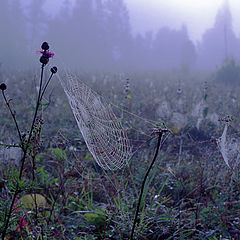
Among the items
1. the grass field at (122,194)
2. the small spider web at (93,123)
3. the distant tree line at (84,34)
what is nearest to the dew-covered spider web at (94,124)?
the small spider web at (93,123)

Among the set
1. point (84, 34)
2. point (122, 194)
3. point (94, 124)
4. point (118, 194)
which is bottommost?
point (122, 194)

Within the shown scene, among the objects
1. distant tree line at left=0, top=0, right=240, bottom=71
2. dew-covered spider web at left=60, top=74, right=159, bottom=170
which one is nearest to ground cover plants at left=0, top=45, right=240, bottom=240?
dew-covered spider web at left=60, top=74, right=159, bottom=170

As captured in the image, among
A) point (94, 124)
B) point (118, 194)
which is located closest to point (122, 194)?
point (118, 194)

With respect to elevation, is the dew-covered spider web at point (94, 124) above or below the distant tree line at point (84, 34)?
below

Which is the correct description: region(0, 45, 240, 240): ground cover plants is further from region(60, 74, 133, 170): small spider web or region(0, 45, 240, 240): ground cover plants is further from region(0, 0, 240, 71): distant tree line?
region(0, 0, 240, 71): distant tree line

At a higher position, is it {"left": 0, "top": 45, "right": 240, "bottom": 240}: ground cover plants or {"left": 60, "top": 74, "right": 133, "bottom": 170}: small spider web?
{"left": 60, "top": 74, "right": 133, "bottom": 170}: small spider web

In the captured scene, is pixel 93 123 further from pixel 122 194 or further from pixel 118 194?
pixel 122 194

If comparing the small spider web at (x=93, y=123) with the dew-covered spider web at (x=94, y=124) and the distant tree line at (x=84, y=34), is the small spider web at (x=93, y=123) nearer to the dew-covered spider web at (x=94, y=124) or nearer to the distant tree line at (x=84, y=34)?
the dew-covered spider web at (x=94, y=124)

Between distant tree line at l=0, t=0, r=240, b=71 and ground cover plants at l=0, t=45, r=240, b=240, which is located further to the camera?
distant tree line at l=0, t=0, r=240, b=71

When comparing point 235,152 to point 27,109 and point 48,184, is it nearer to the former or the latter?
point 48,184

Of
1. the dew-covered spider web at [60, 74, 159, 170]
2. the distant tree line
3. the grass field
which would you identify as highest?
the distant tree line

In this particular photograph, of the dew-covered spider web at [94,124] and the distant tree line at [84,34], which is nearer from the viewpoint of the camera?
the dew-covered spider web at [94,124]

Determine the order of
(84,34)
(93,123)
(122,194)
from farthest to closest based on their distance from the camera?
(84,34) → (122,194) → (93,123)

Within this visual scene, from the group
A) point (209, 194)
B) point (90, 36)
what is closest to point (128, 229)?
point (209, 194)
